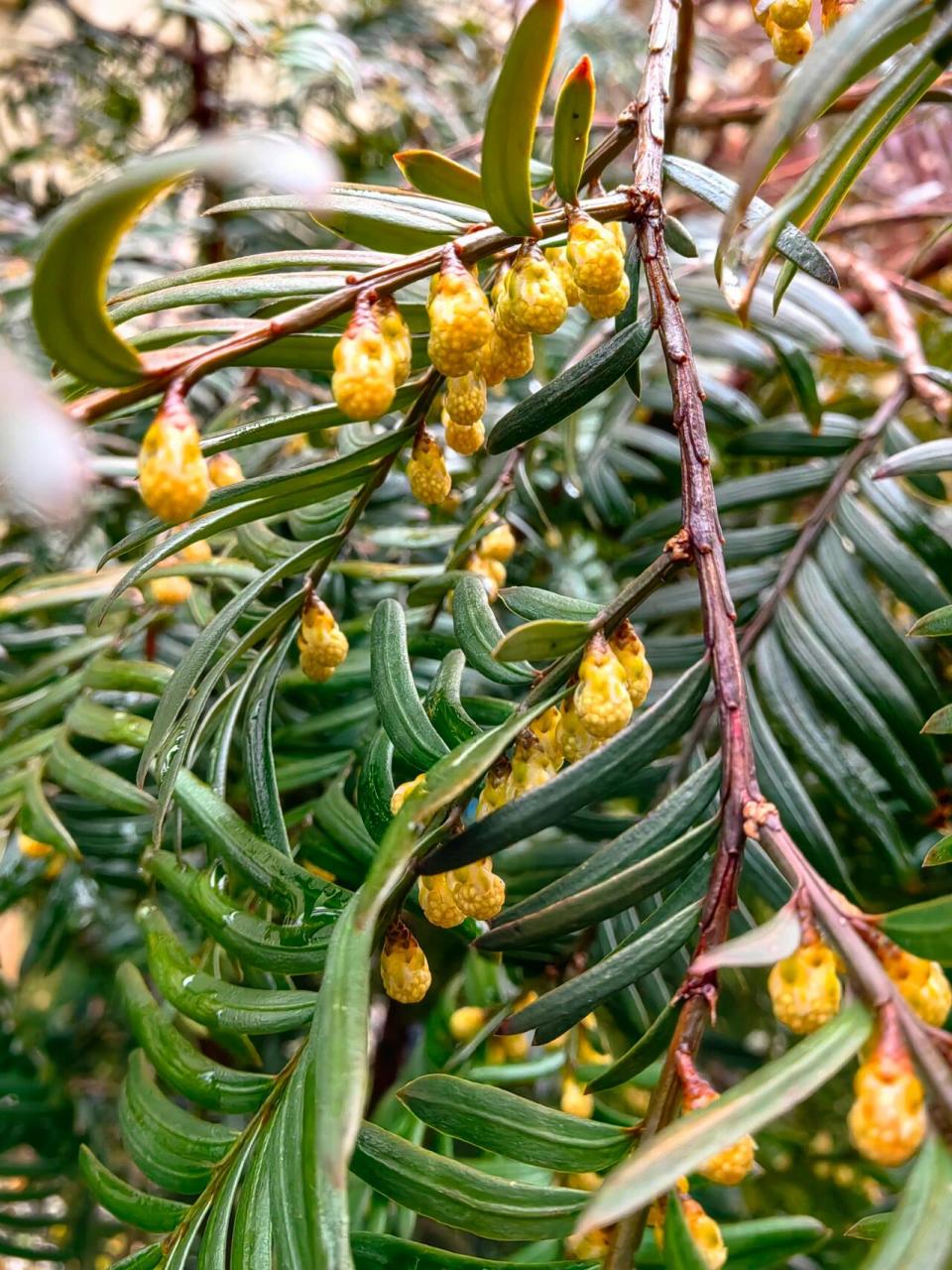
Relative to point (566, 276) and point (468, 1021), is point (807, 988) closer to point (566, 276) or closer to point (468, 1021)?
point (566, 276)

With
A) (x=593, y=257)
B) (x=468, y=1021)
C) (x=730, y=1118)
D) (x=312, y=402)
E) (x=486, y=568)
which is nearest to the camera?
(x=730, y=1118)

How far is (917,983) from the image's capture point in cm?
24

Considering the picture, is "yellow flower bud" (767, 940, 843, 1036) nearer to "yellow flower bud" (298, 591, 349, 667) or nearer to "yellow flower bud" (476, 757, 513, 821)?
"yellow flower bud" (476, 757, 513, 821)

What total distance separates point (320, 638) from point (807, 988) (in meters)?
0.22

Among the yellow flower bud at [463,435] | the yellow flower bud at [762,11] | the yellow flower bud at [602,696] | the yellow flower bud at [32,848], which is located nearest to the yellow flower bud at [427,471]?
the yellow flower bud at [463,435]

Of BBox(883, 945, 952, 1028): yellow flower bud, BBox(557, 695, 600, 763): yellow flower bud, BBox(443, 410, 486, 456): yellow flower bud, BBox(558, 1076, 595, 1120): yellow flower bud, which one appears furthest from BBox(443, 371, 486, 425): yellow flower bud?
BBox(558, 1076, 595, 1120): yellow flower bud

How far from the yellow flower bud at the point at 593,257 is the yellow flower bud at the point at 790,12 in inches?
5.7

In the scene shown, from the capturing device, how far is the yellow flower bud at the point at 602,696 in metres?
0.29

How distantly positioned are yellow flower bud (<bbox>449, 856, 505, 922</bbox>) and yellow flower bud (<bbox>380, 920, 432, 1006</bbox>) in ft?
0.07

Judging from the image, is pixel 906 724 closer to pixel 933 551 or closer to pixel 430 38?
pixel 933 551

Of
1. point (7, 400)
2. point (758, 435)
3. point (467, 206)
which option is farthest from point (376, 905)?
point (758, 435)

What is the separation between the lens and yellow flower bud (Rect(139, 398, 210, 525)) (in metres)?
0.24

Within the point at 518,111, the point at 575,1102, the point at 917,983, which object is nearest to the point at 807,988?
the point at 917,983

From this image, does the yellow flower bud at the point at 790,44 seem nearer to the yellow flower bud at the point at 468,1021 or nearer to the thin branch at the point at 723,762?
the thin branch at the point at 723,762
